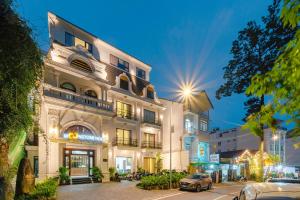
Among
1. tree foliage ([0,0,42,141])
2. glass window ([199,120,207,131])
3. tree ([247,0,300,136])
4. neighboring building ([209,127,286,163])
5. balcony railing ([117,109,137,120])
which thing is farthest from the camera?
neighboring building ([209,127,286,163])

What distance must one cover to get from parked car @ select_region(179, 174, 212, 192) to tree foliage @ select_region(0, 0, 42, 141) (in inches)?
866

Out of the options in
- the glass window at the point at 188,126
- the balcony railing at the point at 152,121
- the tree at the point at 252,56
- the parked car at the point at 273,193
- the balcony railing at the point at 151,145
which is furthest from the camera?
the glass window at the point at 188,126

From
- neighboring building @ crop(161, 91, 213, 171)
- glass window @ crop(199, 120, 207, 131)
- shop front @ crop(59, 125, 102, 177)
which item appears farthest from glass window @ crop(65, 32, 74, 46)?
glass window @ crop(199, 120, 207, 131)

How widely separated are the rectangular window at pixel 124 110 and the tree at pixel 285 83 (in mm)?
34358

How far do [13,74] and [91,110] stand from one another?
2527cm

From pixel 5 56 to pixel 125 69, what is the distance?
3561 cm

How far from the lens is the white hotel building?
27.8 meters

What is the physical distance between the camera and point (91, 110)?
3056cm

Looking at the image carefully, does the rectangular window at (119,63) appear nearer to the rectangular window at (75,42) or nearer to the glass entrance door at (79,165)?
the rectangular window at (75,42)

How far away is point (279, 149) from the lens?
6856 cm

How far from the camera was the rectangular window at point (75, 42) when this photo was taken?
32.0 metres

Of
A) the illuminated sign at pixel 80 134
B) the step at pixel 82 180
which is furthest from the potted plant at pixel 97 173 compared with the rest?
the illuminated sign at pixel 80 134

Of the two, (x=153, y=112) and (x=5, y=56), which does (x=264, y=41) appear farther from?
(x=5, y=56)

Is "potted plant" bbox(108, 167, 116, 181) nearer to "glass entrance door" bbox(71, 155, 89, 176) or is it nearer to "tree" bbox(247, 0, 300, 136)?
"glass entrance door" bbox(71, 155, 89, 176)
